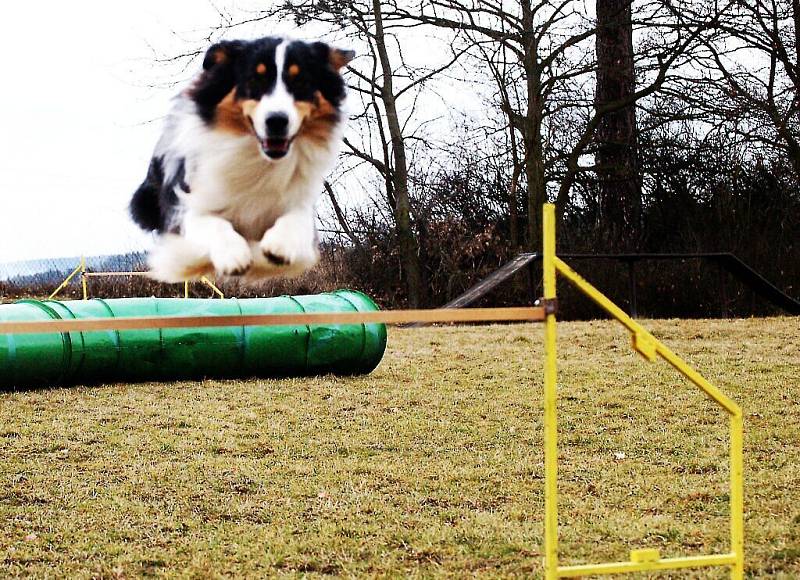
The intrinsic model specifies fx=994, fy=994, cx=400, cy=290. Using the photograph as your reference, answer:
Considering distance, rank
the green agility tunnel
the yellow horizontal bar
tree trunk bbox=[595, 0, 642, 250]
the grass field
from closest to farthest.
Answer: the yellow horizontal bar < the grass field < tree trunk bbox=[595, 0, 642, 250] < the green agility tunnel

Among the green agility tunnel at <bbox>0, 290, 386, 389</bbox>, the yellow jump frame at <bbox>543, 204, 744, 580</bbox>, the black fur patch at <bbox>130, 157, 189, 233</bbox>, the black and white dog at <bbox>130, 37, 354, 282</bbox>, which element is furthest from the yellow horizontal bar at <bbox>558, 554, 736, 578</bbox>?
the green agility tunnel at <bbox>0, 290, 386, 389</bbox>

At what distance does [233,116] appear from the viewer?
62.1 inches

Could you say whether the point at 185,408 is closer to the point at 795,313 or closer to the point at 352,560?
the point at 352,560

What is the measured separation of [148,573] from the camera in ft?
12.3

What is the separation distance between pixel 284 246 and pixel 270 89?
0.89 feet

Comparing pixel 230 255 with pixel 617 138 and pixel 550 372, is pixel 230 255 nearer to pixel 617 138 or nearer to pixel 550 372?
pixel 550 372

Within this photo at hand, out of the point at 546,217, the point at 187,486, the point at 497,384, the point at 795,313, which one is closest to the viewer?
the point at 546,217

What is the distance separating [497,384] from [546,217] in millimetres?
4947

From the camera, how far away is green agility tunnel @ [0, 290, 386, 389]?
705 cm

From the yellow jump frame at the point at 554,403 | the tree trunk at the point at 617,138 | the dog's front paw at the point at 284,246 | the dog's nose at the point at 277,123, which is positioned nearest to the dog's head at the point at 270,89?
the dog's nose at the point at 277,123

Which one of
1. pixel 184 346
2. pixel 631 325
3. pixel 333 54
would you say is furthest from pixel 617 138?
pixel 333 54

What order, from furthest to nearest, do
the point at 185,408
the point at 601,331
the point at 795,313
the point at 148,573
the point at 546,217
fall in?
the point at 795,313, the point at 601,331, the point at 185,408, the point at 148,573, the point at 546,217

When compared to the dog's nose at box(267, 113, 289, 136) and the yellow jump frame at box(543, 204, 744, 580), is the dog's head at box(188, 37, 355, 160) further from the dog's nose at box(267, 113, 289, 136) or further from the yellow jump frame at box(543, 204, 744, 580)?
the yellow jump frame at box(543, 204, 744, 580)

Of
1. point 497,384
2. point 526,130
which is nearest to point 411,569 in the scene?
point 526,130
